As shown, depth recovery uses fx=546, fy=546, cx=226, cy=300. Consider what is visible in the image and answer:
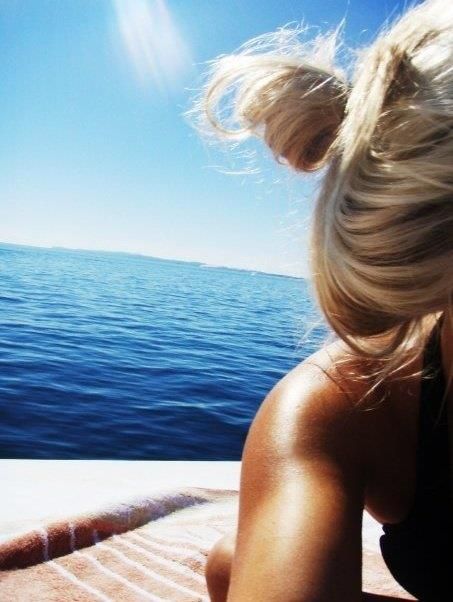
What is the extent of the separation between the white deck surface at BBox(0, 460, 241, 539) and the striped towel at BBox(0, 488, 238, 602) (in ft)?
0.24

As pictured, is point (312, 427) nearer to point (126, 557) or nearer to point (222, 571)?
point (222, 571)

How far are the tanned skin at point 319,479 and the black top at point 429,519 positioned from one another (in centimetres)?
2

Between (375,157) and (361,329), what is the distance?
286 mm

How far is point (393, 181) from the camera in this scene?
78 centimetres

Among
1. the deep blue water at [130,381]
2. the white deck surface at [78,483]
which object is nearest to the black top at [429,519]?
the deep blue water at [130,381]

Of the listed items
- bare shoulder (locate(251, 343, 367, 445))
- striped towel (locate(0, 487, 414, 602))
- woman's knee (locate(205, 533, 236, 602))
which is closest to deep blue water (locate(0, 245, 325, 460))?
bare shoulder (locate(251, 343, 367, 445))

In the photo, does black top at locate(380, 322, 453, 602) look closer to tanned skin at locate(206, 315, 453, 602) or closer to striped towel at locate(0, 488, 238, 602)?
tanned skin at locate(206, 315, 453, 602)

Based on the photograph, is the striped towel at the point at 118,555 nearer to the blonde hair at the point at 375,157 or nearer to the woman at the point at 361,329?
the woman at the point at 361,329

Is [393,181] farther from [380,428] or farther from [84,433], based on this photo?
[84,433]

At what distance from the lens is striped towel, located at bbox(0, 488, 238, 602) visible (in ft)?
5.51

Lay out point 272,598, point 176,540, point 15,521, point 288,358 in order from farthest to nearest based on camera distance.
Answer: point 288,358 → point 176,540 → point 15,521 → point 272,598

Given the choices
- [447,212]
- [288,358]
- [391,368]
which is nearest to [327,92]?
[447,212]

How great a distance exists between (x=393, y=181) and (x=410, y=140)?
0.07 meters

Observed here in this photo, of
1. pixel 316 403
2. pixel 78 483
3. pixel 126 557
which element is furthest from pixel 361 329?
pixel 78 483
